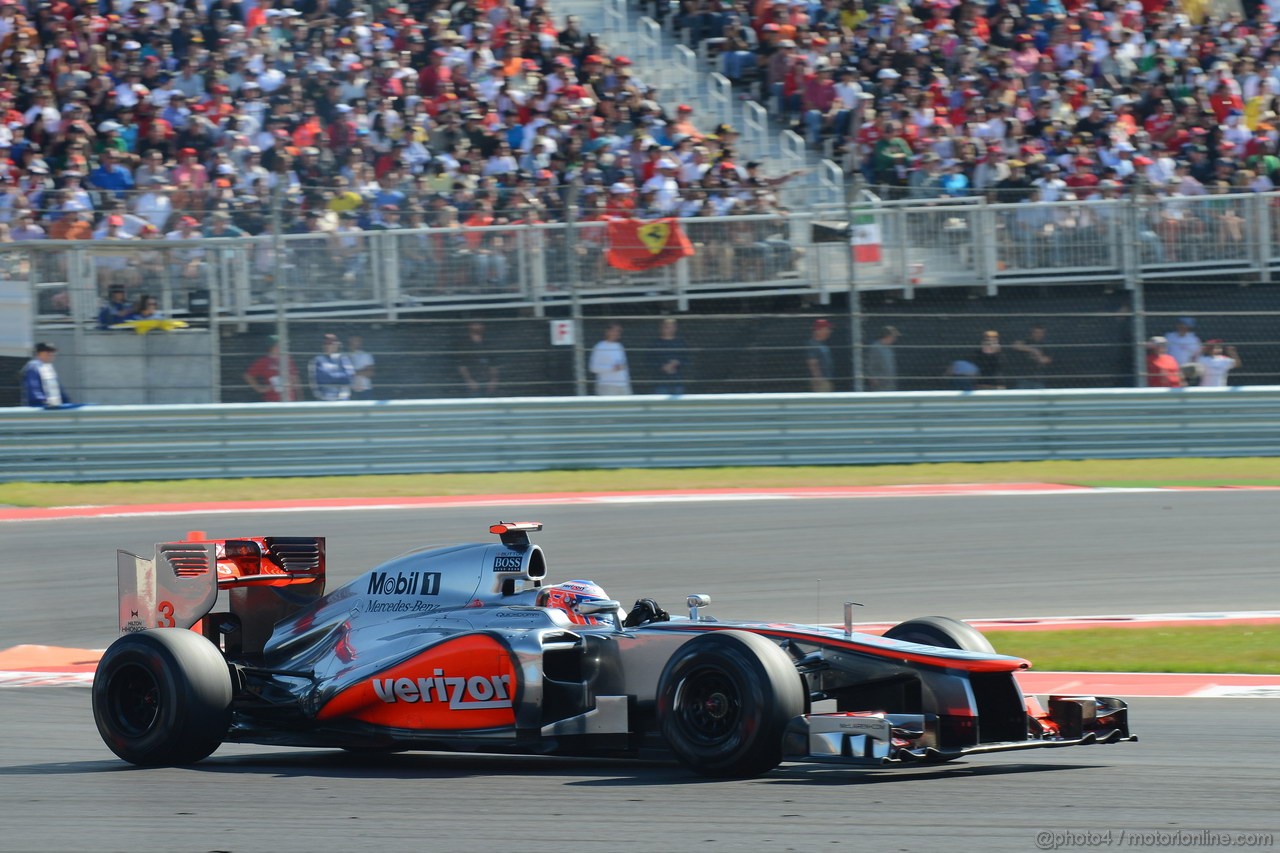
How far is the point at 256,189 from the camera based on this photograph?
1662cm

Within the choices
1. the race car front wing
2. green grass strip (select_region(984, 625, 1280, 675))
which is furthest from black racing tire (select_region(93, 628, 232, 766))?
green grass strip (select_region(984, 625, 1280, 675))

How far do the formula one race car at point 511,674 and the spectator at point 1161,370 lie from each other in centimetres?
1127

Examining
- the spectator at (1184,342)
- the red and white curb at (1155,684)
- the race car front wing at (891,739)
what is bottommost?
the red and white curb at (1155,684)

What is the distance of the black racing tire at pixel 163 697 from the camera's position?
7043 millimetres

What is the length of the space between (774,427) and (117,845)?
39.2 feet

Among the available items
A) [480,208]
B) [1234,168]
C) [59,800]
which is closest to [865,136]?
[1234,168]

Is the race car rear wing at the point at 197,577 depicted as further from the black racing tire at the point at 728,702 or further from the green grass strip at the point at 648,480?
the green grass strip at the point at 648,480

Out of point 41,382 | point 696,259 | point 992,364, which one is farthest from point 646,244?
point 41,382

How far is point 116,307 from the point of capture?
15.9m

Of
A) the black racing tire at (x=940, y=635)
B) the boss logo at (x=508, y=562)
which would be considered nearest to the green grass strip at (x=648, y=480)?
the boss logo at (x=508, y=562)

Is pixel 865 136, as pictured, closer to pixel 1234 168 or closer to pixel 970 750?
pixel 1234 168

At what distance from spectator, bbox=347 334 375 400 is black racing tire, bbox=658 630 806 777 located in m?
10.7

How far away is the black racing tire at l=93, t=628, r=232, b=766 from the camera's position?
7043 millimetres

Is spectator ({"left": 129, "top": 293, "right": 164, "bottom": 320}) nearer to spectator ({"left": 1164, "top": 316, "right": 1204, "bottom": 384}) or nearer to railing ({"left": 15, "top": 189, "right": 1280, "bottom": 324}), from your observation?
railing ({"left": 15, "top": 189, "right": 1280, "bottom": 324})
